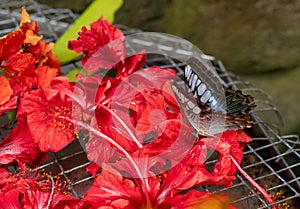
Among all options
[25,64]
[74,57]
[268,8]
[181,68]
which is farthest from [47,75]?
[268,8]

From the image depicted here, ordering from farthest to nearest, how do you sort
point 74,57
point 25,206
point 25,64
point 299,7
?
point 299,7
point 74,57
point 25,64
point 25,206

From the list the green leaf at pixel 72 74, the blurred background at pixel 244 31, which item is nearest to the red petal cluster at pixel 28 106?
the green leaf at pixel 72 74

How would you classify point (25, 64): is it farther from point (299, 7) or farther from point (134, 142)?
point (299, 7)

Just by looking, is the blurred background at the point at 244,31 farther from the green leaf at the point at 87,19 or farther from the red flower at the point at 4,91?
the red flower at the point at 4,91

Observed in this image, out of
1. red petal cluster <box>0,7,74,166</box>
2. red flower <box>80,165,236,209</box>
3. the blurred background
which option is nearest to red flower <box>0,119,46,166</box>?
red petal cluster <box>0,7,74,166</box>

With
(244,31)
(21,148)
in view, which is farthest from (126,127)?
(244,31)

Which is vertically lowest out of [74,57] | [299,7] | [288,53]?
[288,53]
